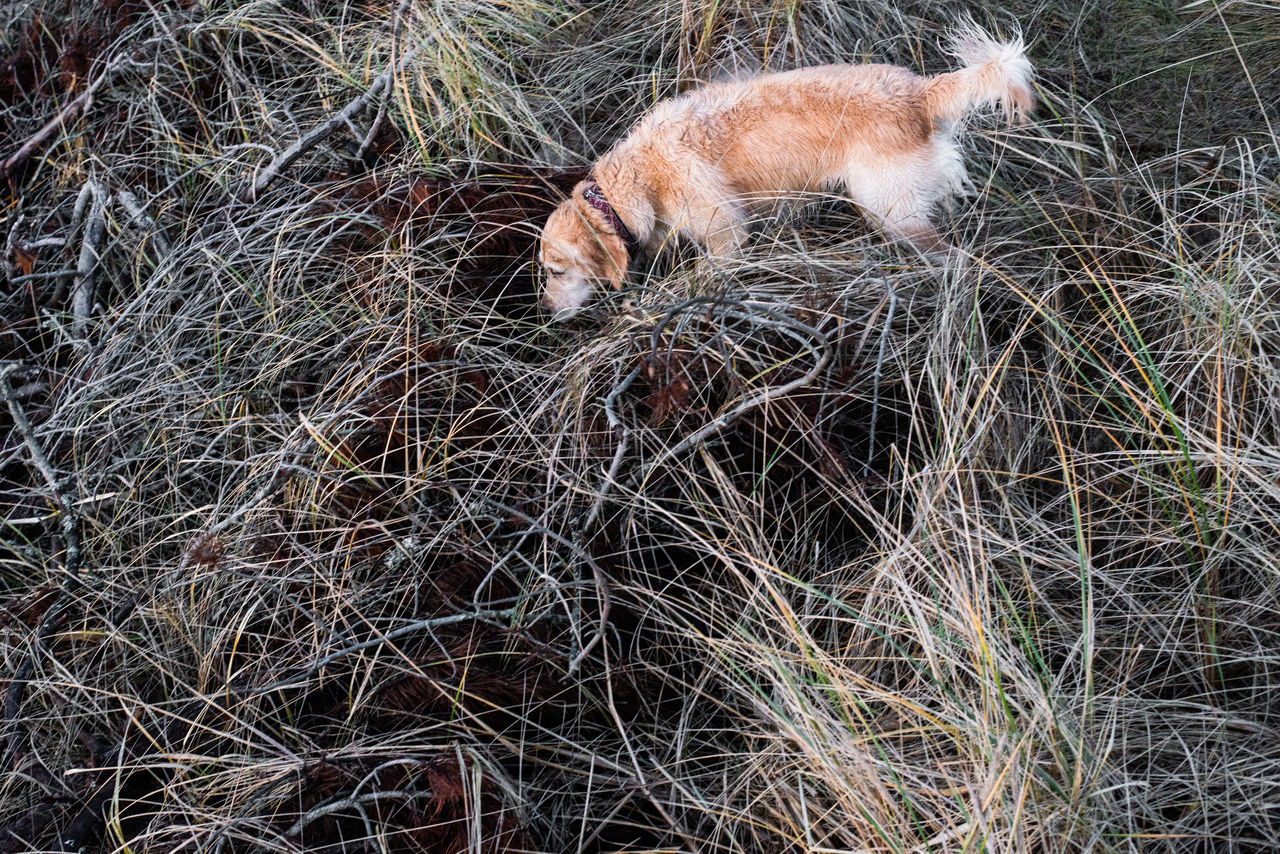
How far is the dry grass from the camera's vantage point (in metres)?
1.54

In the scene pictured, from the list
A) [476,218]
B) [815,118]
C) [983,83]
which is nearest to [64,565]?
[476,218]

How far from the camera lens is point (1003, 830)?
130cm

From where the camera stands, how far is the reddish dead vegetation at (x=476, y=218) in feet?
8.28

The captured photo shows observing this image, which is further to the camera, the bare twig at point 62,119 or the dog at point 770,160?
the bare twig at point 62,119

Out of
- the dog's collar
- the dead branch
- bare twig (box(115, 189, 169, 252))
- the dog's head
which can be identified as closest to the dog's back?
the dog's collar

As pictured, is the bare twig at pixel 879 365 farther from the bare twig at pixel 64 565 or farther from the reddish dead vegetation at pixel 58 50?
the reddish dead vegetation at pixel 58 50

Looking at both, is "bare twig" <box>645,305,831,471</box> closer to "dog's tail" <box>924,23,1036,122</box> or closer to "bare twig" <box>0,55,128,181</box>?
"dog's tail" <box>924,23,1036,122</box>

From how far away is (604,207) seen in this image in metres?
2.55

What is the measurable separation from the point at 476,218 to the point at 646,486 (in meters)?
1.06

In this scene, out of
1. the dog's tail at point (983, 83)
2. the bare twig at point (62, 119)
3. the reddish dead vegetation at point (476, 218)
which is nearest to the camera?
the dog's tail at point (983, 83)

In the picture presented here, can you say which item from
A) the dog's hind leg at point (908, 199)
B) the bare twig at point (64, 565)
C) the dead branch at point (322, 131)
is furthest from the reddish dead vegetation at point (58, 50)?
the dog's hind leg at point (908, 199)

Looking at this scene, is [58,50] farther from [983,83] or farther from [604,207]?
[983,83]

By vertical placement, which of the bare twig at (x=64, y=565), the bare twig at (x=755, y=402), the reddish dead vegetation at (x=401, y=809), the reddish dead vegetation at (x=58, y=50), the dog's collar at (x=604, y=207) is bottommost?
the reddish dead vegetation at (x=401, y=809)

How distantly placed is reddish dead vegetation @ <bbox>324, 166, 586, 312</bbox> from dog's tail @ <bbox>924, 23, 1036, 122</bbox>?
3.61ft
